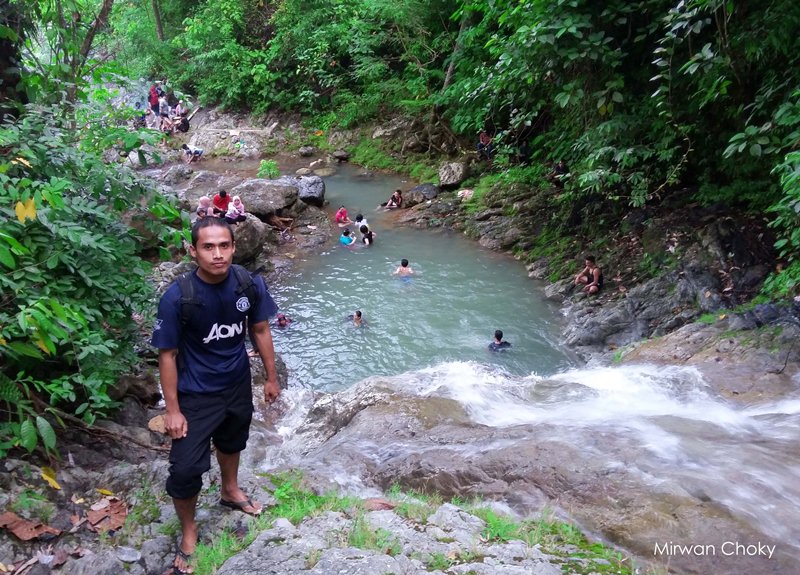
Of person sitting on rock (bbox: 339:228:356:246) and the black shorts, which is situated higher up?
person sitting on rock (bbox: 339:228:356:246)

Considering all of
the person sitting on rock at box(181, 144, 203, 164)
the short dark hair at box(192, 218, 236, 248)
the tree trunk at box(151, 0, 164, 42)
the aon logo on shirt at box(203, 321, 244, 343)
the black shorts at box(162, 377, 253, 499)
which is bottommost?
the black shorts at box(162, 377, 253, 499)

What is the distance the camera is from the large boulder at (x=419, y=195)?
1617 cm

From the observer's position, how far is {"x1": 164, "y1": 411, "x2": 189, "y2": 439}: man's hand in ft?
9.80

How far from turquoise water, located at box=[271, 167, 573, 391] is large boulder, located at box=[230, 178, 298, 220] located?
2154mm

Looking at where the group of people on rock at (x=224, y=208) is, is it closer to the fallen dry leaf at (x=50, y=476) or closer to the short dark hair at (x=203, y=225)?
the fallen dry leaf at (x=50, y=476)

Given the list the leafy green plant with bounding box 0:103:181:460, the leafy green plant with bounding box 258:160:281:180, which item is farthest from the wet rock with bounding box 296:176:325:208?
the leafy green plant with bounding box 0:103:181:460

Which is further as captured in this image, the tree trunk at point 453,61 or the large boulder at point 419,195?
the tree trunk at point 453,61

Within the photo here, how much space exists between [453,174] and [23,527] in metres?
14.7

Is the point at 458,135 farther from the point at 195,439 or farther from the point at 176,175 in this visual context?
the point at 195,439

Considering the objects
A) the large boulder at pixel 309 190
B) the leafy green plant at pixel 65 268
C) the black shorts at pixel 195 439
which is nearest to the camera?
the black shorts at pixel 195 439

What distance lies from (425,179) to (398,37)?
20.5ft

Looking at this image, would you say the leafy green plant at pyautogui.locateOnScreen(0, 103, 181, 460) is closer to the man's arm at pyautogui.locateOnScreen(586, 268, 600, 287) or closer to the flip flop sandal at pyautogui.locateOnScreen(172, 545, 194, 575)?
the flip flop sandal at pyautogui.locateOnScreen(172, 545, 194, 575)

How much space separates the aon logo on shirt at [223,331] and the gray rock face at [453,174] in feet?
45.8

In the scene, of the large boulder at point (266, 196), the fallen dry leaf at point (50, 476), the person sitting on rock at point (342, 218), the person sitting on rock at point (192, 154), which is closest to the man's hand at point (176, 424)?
the fallen dry leaf at point (50, 476)
